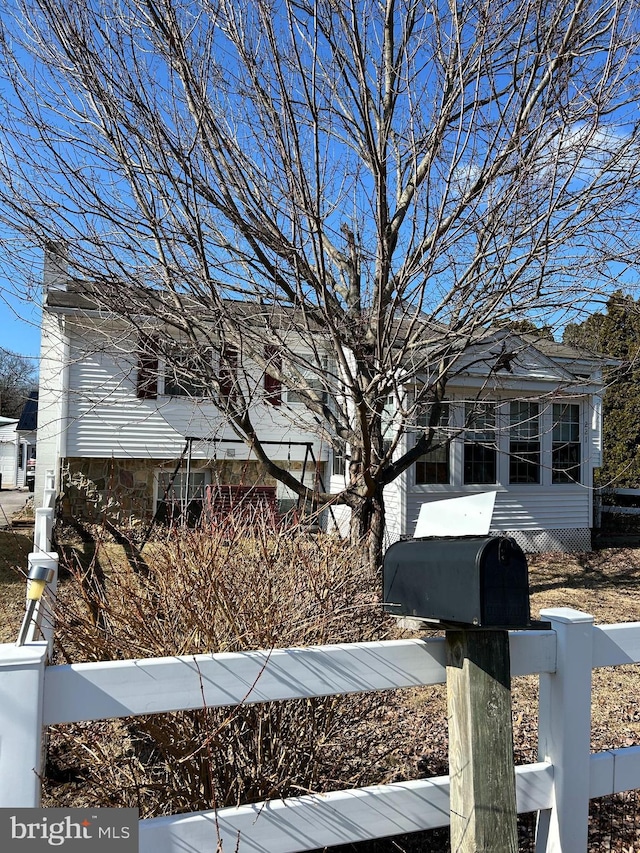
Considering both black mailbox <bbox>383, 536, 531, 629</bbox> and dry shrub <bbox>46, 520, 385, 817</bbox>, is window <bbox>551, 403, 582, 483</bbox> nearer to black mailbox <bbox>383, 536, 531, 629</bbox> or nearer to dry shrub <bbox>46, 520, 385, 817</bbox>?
dry shrub <bbox>46, 520, 385, 817</bbox>

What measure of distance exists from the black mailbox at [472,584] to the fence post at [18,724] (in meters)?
1.12

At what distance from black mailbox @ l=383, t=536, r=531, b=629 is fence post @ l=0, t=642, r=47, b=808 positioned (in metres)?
1.12

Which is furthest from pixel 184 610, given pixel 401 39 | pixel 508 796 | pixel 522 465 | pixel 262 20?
pixel 522 465

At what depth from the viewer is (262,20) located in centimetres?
484

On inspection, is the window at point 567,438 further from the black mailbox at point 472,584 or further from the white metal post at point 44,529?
the black mailbox at point 472,584

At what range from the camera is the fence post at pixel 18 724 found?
5.58 ft

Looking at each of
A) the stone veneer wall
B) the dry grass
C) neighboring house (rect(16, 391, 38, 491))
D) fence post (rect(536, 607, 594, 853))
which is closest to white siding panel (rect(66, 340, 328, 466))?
the stone veneer wall

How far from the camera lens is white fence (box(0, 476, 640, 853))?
1733mm

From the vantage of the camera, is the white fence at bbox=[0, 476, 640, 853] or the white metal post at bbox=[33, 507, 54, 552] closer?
the white fence at bbox=[0, 476, 640, 853]

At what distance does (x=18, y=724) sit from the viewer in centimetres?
171

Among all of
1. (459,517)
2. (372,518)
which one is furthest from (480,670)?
(372,518)

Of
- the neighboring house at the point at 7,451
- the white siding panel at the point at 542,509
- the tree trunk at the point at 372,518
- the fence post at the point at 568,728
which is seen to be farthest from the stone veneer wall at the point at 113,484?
the neighboring house at the point at 7,451

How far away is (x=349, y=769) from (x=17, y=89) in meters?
5.18

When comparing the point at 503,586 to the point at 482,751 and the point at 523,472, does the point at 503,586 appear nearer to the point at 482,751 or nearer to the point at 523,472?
the point at 482,751
